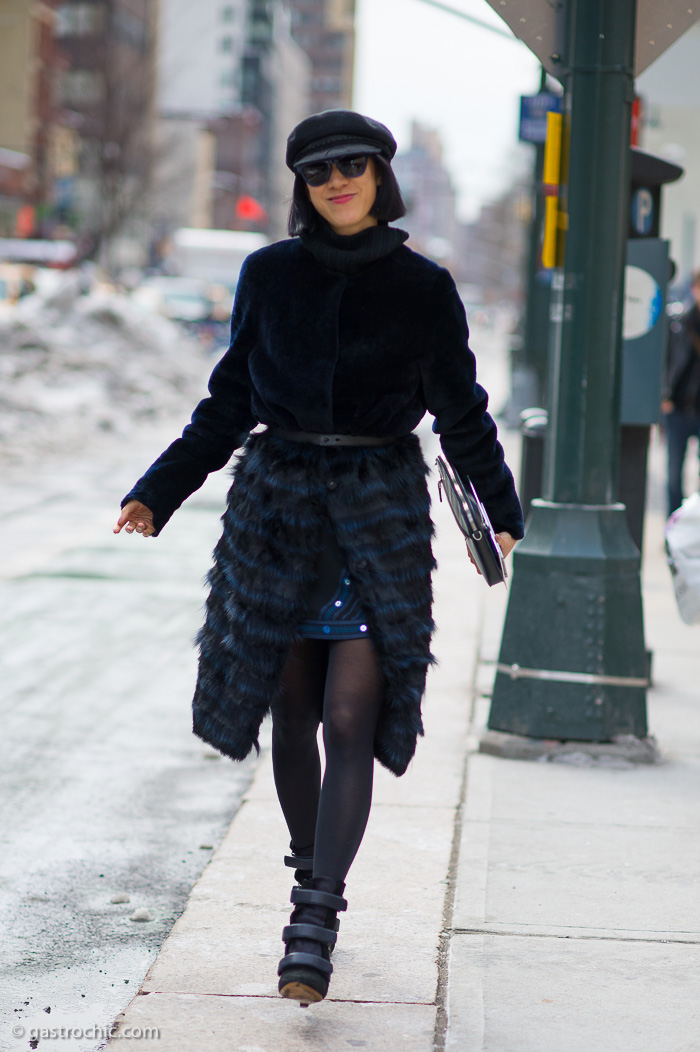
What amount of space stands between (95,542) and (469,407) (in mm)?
7533

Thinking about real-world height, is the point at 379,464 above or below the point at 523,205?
below

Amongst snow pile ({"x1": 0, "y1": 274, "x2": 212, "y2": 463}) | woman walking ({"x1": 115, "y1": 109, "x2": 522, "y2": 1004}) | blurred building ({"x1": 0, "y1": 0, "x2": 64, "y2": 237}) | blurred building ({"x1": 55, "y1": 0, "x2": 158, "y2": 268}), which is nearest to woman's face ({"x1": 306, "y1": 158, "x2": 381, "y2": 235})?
woman walking ({"x1": 115, "y1": 109, "x2": 522, "y2": 1004})

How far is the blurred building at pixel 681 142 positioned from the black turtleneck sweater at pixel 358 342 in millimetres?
15249

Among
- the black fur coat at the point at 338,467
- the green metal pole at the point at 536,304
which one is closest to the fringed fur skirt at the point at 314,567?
the black fur coat at the point at 338,467

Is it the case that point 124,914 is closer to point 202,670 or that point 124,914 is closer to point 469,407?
point 202,670

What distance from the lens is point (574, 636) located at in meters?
5.23

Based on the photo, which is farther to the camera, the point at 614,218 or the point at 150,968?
the point at 614,218

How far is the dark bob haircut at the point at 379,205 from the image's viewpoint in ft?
10.9

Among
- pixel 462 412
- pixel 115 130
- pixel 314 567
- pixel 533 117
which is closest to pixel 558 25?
pixel 462 412

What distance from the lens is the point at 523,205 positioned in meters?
30.3

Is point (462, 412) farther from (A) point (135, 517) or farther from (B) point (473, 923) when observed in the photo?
(B) point (473, 923)

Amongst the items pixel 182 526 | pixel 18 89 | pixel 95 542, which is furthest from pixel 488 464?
pixel 18 89

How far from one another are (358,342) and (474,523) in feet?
1.69

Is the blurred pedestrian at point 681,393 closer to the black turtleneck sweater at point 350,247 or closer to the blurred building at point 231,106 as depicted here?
the black turtleneck sweater at point 350,247
